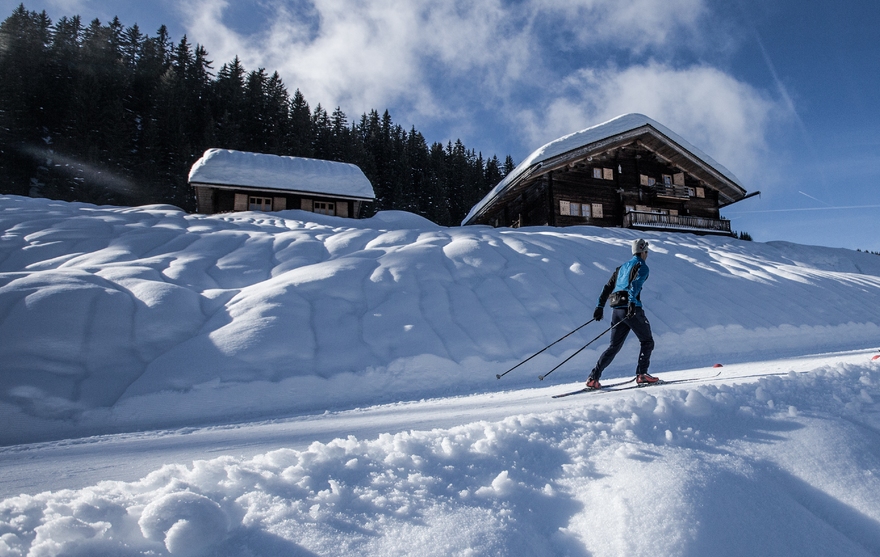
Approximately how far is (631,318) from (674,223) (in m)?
20.8

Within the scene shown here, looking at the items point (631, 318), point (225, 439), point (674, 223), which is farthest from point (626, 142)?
point (225, 439)

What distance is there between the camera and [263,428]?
4.18 metres

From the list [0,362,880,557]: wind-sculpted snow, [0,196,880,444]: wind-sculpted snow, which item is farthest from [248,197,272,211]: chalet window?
[0,362,880,557]: wind-sculpted snow

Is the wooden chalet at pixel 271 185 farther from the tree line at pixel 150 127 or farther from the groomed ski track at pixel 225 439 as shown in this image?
the groomed ski track at pixel 225 439

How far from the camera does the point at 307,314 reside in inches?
269

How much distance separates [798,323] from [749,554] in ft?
35.2

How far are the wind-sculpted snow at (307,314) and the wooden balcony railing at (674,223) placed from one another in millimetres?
9392

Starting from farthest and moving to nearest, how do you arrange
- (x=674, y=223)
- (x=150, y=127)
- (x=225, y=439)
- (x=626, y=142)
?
(x=150, y=127)
(x=626, y=142)
(x=674, y=223)
(x=225, y=439)

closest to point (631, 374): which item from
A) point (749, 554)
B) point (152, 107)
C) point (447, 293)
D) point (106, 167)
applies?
point (447, 293)

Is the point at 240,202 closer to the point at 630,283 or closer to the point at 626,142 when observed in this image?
the point at 626,142

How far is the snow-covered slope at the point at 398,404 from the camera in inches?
74.1

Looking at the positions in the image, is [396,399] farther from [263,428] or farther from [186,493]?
[186,493]

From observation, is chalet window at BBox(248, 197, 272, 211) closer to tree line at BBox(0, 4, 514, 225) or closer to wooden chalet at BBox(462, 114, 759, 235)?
wooden chalet at BBox(462, 114, 759, 235)

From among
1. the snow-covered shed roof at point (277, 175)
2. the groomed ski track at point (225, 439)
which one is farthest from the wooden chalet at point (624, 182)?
the groomed ski track at point (225, 439)
